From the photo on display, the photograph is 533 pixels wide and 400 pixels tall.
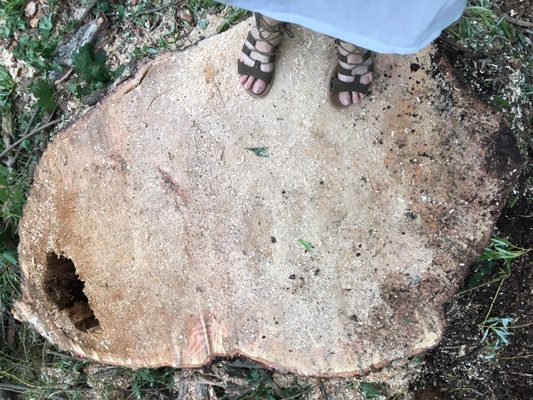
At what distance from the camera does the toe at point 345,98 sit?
4.52ft

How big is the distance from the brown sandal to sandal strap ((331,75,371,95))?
0.18 meters

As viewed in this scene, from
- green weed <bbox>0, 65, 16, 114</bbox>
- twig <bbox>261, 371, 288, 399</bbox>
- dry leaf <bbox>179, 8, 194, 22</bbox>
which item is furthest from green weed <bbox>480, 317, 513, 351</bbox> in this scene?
green weed <bbox>0, 65, 16, 114</bbox>

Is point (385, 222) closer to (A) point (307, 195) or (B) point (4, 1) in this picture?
(A) point (307, 195)

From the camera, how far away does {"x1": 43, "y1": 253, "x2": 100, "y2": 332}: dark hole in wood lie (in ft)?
5.72

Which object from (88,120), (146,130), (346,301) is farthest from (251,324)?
(88,120)

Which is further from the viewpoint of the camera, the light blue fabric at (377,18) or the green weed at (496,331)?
the green weed at (496,331)

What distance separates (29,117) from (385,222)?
1.43m

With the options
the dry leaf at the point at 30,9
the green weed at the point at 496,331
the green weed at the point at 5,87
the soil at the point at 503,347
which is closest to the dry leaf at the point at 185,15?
the dry leaf at the point at 30,9

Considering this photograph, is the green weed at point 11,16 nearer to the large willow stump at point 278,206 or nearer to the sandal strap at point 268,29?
the large willow stump at point 278,206

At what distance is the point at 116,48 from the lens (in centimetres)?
196

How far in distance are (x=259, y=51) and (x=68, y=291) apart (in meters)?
1.00

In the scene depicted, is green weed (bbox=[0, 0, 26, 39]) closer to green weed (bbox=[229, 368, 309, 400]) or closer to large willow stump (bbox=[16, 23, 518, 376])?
large willow stump (bbox=[16, 23, 518, 376])

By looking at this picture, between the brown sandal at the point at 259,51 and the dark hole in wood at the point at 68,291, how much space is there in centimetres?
84

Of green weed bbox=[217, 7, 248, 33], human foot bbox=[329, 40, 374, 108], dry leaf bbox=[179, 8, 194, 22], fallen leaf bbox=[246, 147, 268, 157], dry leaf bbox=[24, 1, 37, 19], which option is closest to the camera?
human foot bbox=[329, 40, 374, 108]
